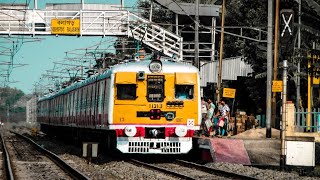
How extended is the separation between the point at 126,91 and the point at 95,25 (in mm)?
20291

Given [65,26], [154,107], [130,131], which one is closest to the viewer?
[130,131]

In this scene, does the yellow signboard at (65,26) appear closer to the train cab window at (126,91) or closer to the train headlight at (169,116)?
the train cab window at (126,91)

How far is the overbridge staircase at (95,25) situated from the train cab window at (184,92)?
16.8 m

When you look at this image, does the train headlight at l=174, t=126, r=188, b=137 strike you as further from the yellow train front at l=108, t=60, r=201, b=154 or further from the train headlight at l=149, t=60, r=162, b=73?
the train headlight at l=149, t=60, r=162, b=73

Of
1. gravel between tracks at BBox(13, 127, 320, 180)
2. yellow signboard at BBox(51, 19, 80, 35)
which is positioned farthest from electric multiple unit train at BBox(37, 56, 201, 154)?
yellow signboard at BBox(51, 19, 80, 35)

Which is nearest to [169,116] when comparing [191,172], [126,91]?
[126,91]

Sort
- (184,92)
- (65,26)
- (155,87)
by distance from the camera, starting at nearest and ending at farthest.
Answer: (155,87)
(184,92)
(65,26)

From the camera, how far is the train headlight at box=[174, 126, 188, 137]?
72.8ft

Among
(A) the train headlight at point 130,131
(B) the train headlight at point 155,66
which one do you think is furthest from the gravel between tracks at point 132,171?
(B) the train headlight at point 155,66

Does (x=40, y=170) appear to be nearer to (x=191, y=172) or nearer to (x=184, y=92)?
(x=191, y=172)

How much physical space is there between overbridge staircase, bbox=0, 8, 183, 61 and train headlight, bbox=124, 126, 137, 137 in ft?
58.6

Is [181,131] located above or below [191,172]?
above

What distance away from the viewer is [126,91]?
22.7 m

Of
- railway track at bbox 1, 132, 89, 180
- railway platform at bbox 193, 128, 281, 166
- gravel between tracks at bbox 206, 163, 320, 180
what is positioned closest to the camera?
gravel between tracks at bbox 206, 163, 320, 180
